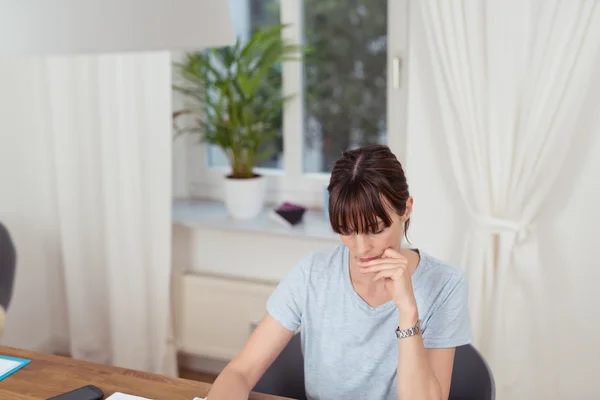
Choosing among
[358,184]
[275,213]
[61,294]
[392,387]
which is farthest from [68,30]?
[61,294]

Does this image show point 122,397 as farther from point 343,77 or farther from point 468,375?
point 343,77

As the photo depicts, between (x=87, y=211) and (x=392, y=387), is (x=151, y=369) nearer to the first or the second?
(x=87, y=211)

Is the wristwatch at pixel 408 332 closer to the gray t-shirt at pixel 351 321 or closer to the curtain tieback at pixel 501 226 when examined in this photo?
the gray t-shirt at pixel 351 321

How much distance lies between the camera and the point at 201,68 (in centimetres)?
287

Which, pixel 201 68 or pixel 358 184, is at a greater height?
pixel 201 68

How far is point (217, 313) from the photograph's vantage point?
2928 millimetres

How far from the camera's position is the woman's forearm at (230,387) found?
1502mm

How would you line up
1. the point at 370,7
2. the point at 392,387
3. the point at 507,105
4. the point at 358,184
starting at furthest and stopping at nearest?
the point at 370,7 → the point at 507,105 → the point at 392,387 → the point at 358,184

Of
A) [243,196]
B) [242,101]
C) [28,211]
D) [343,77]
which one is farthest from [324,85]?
[28,211]

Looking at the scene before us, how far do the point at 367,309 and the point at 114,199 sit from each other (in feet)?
4.87

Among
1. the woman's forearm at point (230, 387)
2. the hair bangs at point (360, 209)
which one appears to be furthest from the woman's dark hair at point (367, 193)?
the woman's forearm at point (230, 387)

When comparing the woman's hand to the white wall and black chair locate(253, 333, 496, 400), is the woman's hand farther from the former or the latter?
the white wall

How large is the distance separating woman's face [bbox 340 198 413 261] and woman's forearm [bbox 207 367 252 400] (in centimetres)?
36

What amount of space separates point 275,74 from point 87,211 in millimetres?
929
